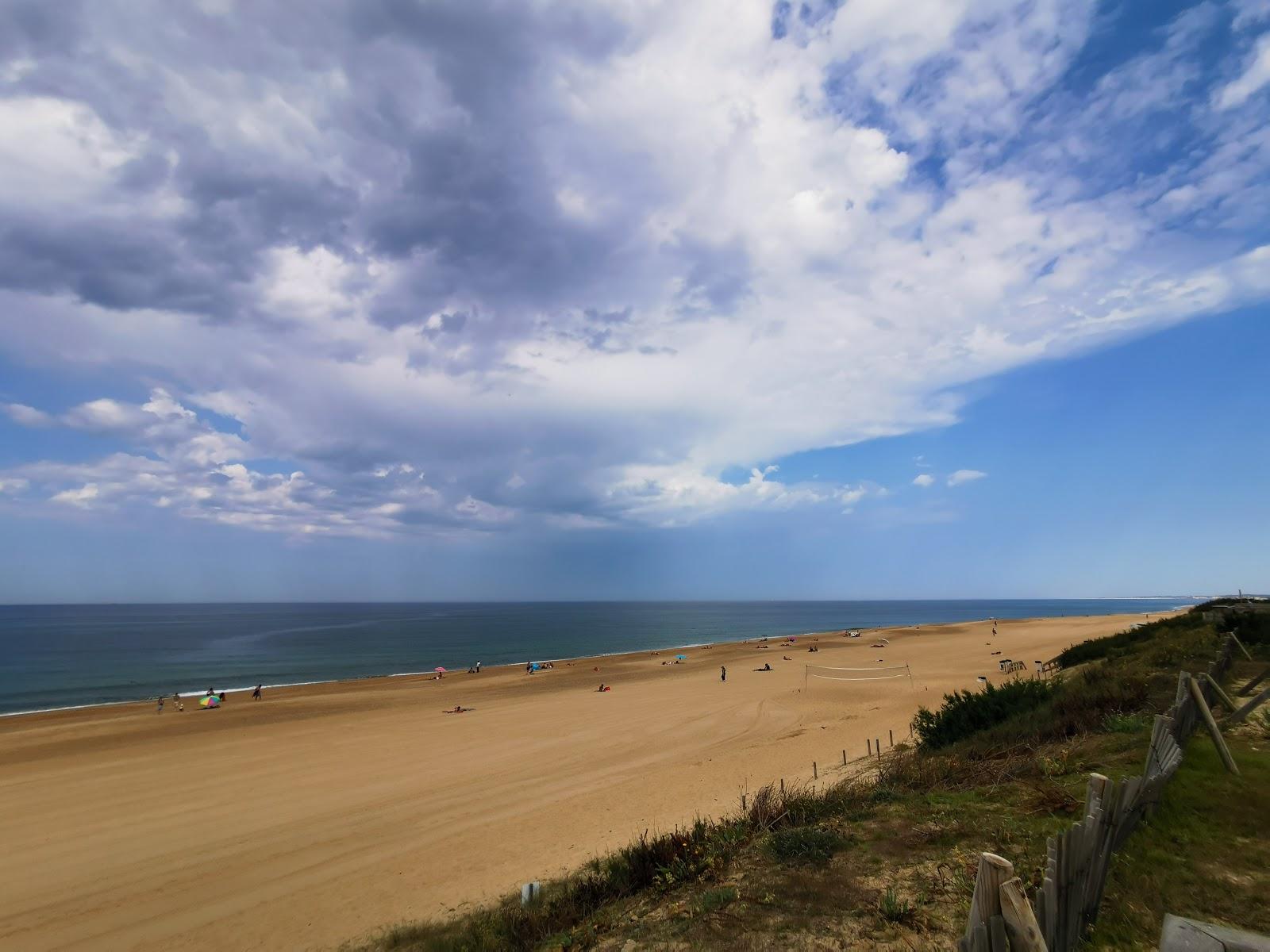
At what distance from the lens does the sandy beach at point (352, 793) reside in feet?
37.6

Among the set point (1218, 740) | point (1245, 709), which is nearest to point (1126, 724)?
point (1245, 709)

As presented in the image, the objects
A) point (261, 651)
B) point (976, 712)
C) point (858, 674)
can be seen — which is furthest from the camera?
point (261, 651)

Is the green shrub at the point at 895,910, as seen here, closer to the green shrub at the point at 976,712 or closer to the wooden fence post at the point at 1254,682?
the wooden fence post at the point at 1254,682

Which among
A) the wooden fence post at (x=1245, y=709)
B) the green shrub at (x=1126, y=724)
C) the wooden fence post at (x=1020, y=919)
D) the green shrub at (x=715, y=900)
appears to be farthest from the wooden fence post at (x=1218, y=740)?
the wooden fence post at (x=1020, y=919)

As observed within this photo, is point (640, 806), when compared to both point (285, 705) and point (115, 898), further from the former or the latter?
point (285, 705)

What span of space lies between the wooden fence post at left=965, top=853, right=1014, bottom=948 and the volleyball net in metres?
33.7

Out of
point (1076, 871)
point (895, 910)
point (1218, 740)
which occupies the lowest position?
point (895, 910)

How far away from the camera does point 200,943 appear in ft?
34.1

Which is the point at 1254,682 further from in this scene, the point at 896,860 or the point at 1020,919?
the point at 1020,919

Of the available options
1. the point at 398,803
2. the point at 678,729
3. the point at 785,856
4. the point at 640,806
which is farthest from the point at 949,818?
the point at 678,729

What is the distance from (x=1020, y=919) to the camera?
3090 mm

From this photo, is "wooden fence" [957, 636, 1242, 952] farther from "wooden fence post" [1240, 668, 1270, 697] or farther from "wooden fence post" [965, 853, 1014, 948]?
"wooden fence post" [1240, 668, 1270, 697]

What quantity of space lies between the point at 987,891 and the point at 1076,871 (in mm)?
1941

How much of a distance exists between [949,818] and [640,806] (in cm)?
919
